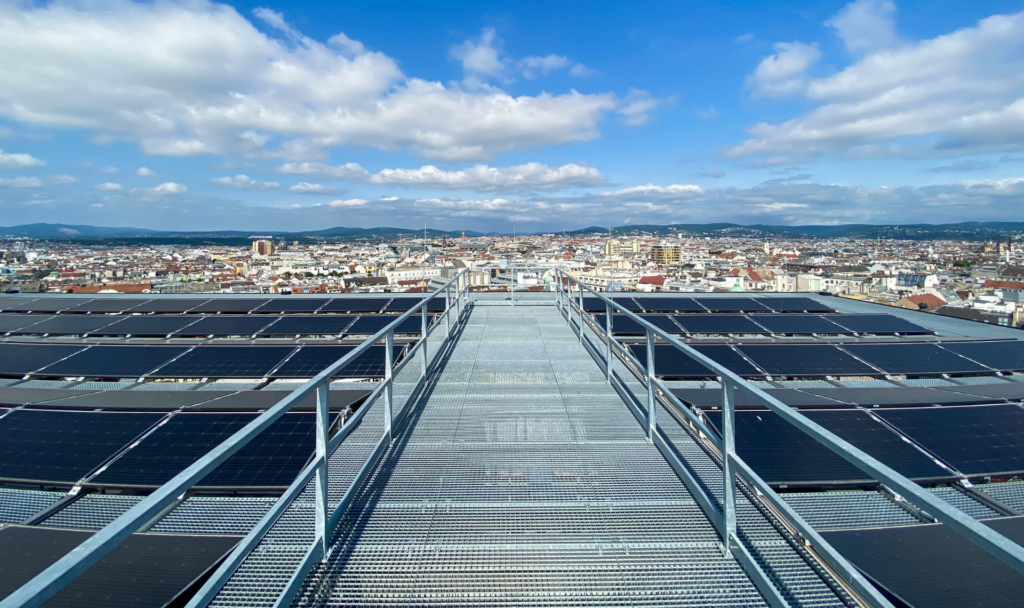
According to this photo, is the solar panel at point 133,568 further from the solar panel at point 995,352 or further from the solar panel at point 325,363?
the solar panel at point 995,352

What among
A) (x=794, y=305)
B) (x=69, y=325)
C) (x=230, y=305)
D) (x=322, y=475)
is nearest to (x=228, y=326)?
(x=230, y=305)

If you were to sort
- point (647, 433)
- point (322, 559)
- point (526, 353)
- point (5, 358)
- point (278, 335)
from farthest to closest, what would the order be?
point (278, 335)
point (5, 358)
point (526, 353)
point (647, 433)
point (322, 559)

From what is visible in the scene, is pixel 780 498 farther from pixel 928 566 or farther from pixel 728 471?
pixel 928 566

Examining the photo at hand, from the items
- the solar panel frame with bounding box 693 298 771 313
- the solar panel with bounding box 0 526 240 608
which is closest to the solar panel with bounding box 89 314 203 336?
the solar panel with bounding box 0 526 240 608

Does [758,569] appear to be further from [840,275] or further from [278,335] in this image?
[840,275]

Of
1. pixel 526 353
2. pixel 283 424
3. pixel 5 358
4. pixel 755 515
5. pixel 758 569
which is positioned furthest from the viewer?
pixel 5 358

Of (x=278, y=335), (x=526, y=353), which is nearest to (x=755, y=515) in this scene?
(x=526, y=353)

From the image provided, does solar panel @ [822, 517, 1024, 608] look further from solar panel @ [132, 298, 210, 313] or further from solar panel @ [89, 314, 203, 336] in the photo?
solar panel @ [132, 298, 210, 313]
